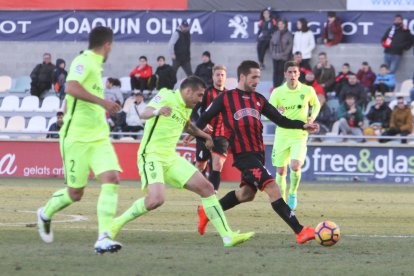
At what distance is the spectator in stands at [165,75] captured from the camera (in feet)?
93.4

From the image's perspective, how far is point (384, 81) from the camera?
1126 inches

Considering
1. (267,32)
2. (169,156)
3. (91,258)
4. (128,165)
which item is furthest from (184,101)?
(267,32)

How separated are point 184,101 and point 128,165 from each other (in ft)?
51.7

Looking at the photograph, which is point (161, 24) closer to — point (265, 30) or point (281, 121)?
point (265, 30)

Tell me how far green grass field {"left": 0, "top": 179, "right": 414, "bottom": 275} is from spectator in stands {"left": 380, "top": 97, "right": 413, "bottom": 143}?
7840mm

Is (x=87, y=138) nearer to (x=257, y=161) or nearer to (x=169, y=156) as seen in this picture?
Answer: (x=169, y=156)

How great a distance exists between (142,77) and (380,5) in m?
6.88

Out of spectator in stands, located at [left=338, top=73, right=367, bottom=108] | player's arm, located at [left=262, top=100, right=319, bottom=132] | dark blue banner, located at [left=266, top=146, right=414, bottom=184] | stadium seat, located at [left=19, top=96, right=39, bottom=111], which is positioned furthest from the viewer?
stadium seat, located at [left=19, top=96, right=39, bottom=111]

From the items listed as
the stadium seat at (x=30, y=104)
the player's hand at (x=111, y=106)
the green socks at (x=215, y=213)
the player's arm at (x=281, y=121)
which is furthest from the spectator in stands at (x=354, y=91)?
the player's hand at (x=111, y=106)

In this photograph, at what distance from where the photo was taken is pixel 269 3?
Result: 30.5m

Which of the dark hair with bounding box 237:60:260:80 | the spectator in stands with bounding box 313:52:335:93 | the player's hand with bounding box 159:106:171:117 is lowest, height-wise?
the spectator in stands with bounding box 313:52:335:93

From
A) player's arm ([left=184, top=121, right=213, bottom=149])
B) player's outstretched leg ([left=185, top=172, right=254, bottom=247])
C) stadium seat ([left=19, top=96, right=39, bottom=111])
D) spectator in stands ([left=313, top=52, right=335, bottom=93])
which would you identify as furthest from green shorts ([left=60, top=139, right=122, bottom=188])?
stadium seat ([left=19, top=96, right=39, bottom=111])

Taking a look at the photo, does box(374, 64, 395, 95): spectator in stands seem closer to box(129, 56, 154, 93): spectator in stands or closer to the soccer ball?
box(129, 56, 154, 93): spectator in stands

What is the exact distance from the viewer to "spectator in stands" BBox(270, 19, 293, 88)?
93.5 ft
